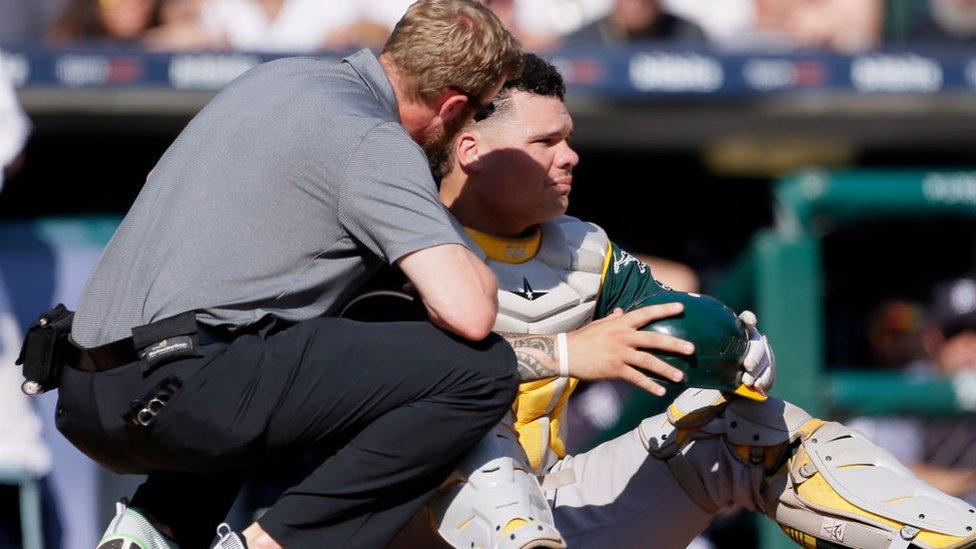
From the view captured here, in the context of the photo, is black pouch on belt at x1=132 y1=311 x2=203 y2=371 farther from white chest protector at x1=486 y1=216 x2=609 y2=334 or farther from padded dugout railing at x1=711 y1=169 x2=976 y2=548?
padded dugout railing at x1=711 y1=169 x2=976 y2=548

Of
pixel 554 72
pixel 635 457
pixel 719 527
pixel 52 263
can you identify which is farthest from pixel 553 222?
pixel 719 527

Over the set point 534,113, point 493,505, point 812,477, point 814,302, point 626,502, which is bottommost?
point 814,302

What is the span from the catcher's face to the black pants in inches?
25.3

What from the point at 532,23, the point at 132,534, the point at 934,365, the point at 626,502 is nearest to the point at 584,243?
the point at 626,502

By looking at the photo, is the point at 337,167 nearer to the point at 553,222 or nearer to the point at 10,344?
the point at 553,222

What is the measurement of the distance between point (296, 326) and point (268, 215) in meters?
0.23

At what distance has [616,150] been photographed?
753 centimetres

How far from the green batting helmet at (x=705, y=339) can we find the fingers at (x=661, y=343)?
0.06 feet

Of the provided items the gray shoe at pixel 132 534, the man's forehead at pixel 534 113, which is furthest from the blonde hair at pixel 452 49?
the gray shoe at pixel 132 534

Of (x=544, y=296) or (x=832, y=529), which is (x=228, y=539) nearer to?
(x=544, y=296)

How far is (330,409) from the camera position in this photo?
120 inches

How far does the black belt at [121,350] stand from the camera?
309 cm

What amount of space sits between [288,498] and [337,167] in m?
0.68

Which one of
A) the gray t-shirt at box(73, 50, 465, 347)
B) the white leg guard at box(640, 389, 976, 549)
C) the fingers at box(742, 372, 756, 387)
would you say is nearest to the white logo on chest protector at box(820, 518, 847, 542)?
the white leg guard at box(640, 389, 976, 549)
